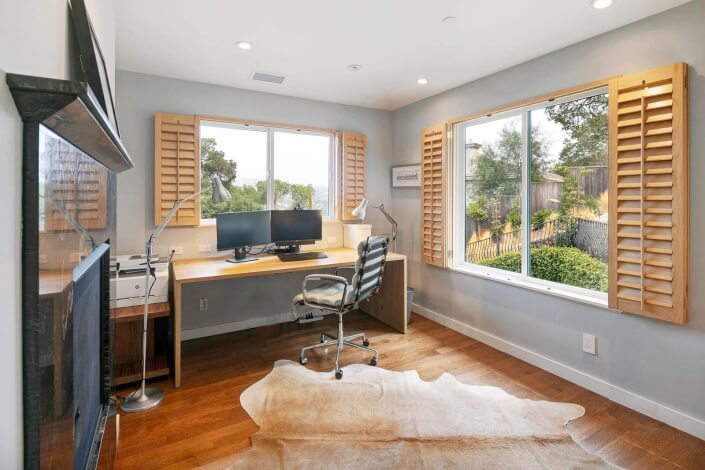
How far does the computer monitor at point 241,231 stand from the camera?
10.5 feet

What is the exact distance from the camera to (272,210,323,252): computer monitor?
3545 mm

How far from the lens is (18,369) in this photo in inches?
25.3

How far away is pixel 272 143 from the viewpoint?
3787 mm

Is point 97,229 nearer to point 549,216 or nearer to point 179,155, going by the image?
point 179,155

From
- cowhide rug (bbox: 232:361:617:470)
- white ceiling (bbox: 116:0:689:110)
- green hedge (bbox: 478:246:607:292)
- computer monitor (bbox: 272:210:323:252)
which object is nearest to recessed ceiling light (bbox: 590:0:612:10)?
white ceiling (bbox: 116:0:689:110)

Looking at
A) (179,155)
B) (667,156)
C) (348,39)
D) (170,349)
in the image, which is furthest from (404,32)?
(170,349)

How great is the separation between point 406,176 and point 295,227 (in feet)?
4.87

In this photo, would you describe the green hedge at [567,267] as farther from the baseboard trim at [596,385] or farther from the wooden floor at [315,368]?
the wooden floor at [315,368]

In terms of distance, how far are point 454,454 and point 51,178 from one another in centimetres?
205

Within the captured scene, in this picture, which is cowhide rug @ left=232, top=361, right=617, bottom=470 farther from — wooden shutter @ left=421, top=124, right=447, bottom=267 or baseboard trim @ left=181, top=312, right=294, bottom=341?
wooden shutter @ left=421, top=124, right=447, bottom=267

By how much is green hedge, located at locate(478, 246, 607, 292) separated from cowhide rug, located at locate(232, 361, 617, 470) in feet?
3.00

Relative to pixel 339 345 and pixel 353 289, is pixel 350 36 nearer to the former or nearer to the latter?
pixel 353 289

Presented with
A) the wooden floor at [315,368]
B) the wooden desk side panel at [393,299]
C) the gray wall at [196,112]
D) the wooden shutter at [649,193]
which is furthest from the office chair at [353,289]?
the wooden shutter at [649,193]

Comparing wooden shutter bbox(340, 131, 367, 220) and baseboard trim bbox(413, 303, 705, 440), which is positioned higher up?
wooden shutter bbox(340, 131, 367, 220)
